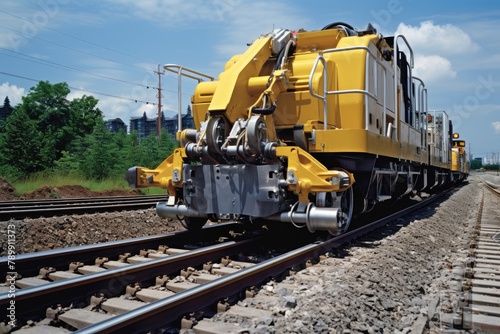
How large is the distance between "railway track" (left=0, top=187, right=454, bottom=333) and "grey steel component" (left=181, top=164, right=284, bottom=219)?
55 cm

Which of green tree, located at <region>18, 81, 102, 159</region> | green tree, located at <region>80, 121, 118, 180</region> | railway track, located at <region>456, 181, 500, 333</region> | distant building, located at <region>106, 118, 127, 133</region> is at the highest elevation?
distant building, located at <region>106, 118, 127, 133</region>

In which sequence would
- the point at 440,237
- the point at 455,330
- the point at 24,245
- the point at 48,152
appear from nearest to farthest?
the point at 455,330
the point at 24,245
the point at 440,237
the point at 48,152

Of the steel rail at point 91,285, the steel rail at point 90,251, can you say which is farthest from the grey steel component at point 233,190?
the steel rail at point 91,285

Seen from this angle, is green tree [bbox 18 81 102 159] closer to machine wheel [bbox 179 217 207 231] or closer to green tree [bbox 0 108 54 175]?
green tree [bbox 0 108 54 175]

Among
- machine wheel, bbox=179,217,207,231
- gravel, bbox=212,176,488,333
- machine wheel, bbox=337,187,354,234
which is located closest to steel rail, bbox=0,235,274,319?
gravel, bbox=212,176,488,333

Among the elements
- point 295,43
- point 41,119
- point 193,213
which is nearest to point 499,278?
point 193,213

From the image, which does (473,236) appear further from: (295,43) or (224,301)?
(224,301)

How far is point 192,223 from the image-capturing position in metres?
7.07

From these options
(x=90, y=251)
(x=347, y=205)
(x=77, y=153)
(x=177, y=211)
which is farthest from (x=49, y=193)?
(x=77, y=153)

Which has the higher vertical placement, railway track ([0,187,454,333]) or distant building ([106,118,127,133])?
distant building ([106,118,127,133])

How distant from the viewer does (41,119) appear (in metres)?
46.9

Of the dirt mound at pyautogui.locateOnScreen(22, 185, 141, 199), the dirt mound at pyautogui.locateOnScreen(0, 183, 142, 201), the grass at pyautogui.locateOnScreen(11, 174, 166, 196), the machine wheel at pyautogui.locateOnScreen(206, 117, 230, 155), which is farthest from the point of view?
the grass at pyautogui.locateOnScreen(11, 174, 166, 196)

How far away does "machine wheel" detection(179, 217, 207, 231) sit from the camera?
23.0 ft

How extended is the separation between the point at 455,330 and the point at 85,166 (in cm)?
2383
